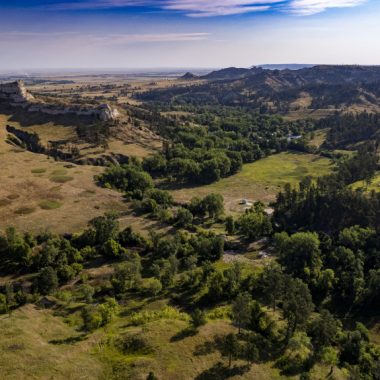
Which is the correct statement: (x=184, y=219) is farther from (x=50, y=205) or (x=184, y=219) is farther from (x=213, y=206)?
(x=50, y=205)

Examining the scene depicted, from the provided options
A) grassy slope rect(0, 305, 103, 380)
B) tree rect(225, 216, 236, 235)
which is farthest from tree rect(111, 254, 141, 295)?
tree rect(225, 216, 236, 235)

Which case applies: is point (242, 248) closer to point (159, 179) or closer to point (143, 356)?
point (143, 356)

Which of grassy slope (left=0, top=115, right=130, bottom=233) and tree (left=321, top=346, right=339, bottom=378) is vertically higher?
grassy slope (left=0, top=115, right=130, bottom=233)

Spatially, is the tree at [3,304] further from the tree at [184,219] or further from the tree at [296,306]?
the tree at [184,219]

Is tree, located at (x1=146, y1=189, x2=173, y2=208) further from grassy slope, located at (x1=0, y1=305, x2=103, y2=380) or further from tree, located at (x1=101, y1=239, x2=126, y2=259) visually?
grassy slope, located at (x1=0, y1=305, x2=103, y2=380)

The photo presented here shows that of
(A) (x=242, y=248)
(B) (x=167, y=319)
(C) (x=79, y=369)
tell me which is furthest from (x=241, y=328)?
(A) (x=242, y=248)

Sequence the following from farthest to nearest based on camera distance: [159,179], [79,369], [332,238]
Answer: [159,179] < [332,238] < [79,369]

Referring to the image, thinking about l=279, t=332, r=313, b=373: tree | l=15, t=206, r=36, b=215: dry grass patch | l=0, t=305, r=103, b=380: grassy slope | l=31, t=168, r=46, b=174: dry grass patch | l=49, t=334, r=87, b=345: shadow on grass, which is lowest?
l=279, t=332, r=313, b=373: tree
